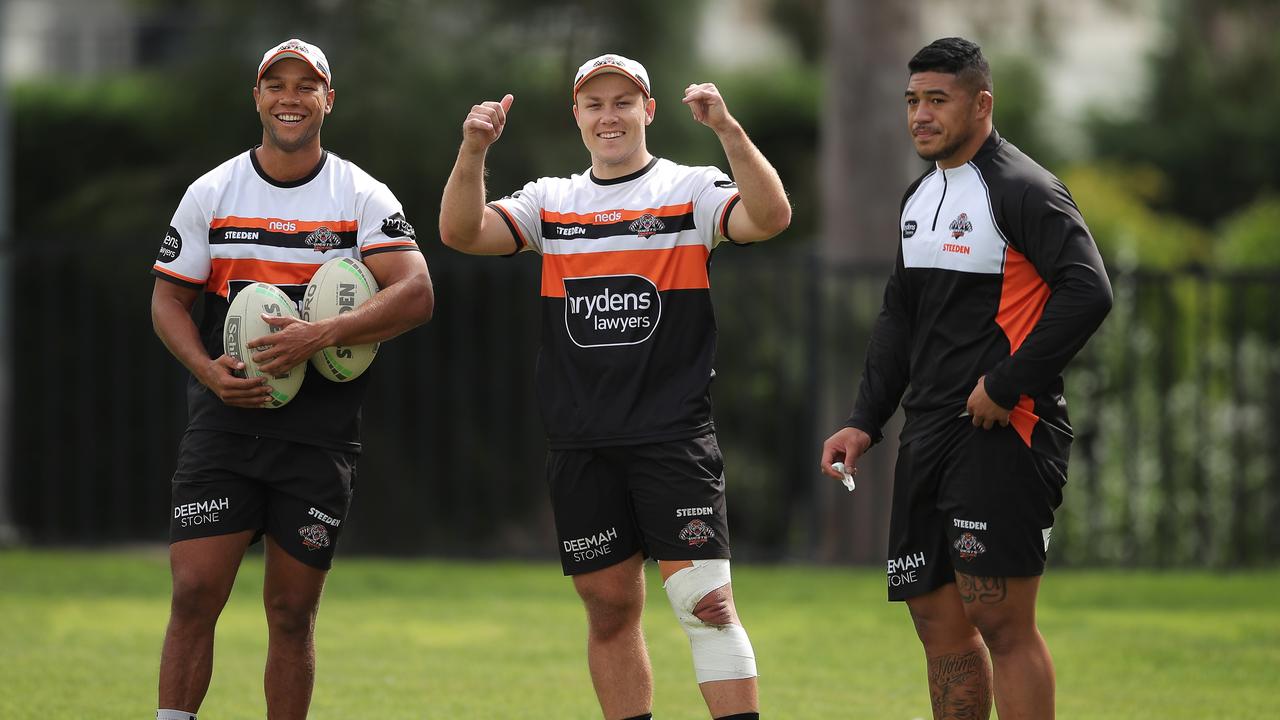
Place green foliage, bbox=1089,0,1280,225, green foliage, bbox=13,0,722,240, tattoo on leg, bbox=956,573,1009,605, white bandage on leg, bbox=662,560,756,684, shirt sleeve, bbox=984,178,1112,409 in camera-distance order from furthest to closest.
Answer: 1. green foliage, bbox=1089,0,1280,225
2. green foliage, bbox=13,0,722,240
3. white bandage on leg, bbox=662,560,756,684
4. tattoo on leg, bbox=956,573,1009,605
5. shirt sleeve, bbox=984,178,1112,409

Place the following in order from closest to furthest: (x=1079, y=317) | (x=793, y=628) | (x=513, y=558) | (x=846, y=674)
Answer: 1. (x=1079, y=317)
2. (x=846, y=674)
3. (x=793, y=628)
4. (x=513, y=558)

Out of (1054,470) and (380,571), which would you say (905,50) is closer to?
(380,571)

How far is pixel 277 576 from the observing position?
18.1 ft

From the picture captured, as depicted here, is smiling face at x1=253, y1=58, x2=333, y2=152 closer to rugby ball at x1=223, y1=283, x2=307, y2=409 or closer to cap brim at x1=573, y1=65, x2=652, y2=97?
rugby ball at x1=223, y1=283, x2=307, y2=409

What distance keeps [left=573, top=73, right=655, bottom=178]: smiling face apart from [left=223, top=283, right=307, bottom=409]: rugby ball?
1.14 meters

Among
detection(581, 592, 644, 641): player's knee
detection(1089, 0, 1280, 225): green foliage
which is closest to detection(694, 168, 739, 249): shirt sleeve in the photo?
detection(581, 592, 644, 641): player's knee

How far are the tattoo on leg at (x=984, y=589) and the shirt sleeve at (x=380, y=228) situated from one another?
7.08 ft

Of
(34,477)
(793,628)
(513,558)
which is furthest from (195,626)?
(34,477)

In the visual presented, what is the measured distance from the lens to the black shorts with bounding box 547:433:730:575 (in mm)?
5270

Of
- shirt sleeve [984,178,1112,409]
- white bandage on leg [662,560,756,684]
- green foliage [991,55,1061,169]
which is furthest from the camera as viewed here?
green foliage [991,55,1061,169]

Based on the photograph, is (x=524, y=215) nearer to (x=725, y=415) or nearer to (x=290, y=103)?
(x=290, y=103)

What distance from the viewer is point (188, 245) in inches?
220

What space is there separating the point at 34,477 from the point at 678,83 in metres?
6.74

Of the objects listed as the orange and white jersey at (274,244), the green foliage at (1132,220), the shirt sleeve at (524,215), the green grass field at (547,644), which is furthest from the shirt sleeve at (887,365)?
the green foliage at (1132,220)
